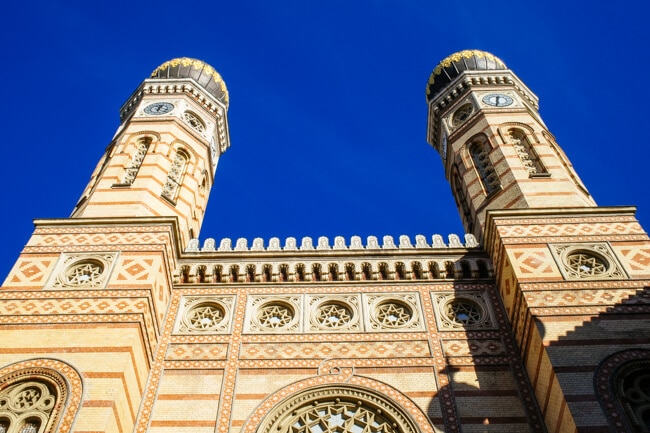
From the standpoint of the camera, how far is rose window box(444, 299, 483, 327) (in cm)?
1049

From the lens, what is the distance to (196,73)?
16.9m

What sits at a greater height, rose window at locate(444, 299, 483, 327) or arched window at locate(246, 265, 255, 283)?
arched window at locate(246, 265, 255, 283)

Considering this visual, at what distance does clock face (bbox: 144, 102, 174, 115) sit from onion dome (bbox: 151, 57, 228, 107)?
4.17ft

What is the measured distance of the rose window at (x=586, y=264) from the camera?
10.1m

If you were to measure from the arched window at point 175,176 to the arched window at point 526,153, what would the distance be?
6868 millimetres

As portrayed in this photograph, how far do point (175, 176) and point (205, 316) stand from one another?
13.3ft

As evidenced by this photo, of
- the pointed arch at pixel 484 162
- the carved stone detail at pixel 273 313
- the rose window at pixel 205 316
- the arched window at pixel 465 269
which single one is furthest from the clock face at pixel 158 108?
the arched window at pixel 465 269

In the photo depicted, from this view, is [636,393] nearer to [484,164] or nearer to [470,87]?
[484,164]

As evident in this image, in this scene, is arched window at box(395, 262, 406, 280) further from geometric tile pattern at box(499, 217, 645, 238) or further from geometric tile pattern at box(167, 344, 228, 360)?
geometric tile pattern at box(167, 344, 228, 360)

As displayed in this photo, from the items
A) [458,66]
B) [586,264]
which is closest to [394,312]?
[586,264]

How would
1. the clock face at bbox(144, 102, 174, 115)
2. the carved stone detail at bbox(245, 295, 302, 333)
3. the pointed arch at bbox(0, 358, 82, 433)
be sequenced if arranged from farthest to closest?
the clock face at bbox(144, 102, 174, 115) < the carved stone detail at bbox(245, 295, 302, 333) < the pointed arch at bbox(0, 358, 82, 433)

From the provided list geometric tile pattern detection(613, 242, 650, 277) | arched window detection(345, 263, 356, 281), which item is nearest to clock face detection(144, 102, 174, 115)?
arched window detection(345, 263, 356, 281)

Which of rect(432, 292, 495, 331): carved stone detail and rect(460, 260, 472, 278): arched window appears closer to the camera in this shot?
rect(432, 292, 495, 331): carved stone detail

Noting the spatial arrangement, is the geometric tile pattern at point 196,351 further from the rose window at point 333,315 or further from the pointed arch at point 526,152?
the pointed arch at point 526,152
